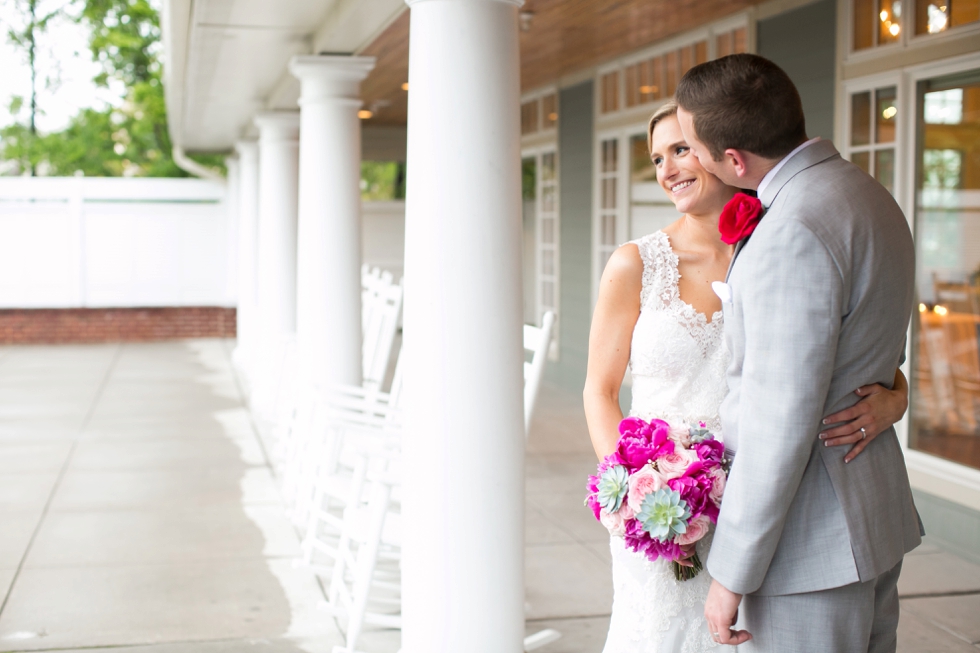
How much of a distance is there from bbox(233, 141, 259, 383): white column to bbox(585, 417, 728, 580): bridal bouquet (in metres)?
9.60

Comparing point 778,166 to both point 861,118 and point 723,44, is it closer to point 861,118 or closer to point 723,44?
point 861,118

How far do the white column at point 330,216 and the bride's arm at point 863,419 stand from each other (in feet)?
14.6

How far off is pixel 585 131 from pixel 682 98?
7.58 m

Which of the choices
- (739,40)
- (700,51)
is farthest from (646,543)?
(700,51)

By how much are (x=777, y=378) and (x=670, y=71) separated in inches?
248

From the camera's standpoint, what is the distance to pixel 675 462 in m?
1.79

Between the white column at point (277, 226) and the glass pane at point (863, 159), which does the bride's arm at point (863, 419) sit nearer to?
the glass pane at point (863, 159)

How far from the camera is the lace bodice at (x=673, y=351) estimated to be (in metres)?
2.13

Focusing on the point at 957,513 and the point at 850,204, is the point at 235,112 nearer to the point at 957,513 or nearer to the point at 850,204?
the point at 957,513

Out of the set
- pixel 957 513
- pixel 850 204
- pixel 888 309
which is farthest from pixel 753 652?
pixel 957 513

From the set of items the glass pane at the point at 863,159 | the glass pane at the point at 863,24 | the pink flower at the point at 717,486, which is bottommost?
the pink flower at the point at 717,486

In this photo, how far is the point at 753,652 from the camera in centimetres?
174

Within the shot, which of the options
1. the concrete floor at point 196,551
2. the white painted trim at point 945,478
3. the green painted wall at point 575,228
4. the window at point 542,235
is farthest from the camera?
the window at point 542,235

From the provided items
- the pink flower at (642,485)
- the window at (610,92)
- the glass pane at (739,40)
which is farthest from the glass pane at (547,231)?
the pink flower at (642,485)
